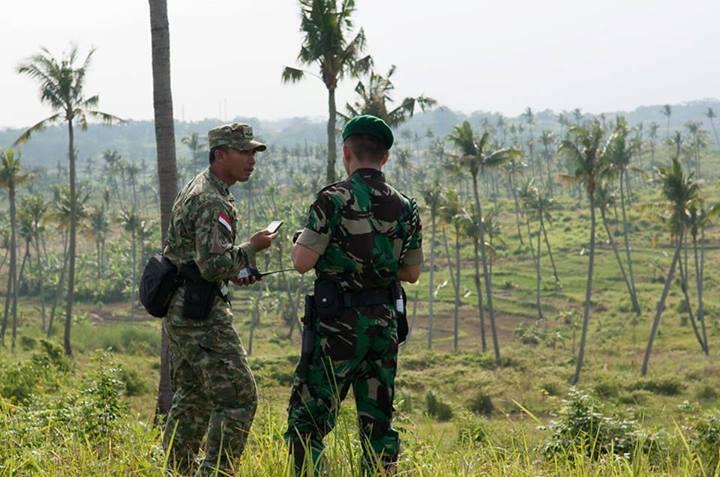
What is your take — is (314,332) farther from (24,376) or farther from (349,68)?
(349,68)

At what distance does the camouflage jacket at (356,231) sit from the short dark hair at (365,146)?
0.07 metres

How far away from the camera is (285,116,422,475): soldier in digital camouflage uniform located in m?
3.58

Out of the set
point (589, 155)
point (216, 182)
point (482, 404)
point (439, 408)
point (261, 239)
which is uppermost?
point (589, 155)

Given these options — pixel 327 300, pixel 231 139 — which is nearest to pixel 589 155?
pixel 231 139

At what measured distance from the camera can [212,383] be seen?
3971mm

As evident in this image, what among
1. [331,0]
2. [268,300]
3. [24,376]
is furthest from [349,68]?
[268,300]

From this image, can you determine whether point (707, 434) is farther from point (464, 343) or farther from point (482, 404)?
point (464, 343)

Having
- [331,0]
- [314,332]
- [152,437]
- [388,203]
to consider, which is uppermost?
[331,0]

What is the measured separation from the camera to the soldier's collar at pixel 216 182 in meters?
4.08

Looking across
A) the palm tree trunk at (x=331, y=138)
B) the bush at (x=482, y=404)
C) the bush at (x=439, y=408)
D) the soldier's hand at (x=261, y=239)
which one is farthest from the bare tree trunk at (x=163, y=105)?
the bush at (x=482, y=404)

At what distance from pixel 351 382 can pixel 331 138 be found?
58.1 ft

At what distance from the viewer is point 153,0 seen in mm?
7496

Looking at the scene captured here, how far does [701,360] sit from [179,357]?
38.0m

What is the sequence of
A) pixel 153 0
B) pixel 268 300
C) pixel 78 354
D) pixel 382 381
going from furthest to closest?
pixel 268 300
pixel 78 354
pixel 153 0
pixel 382 381
